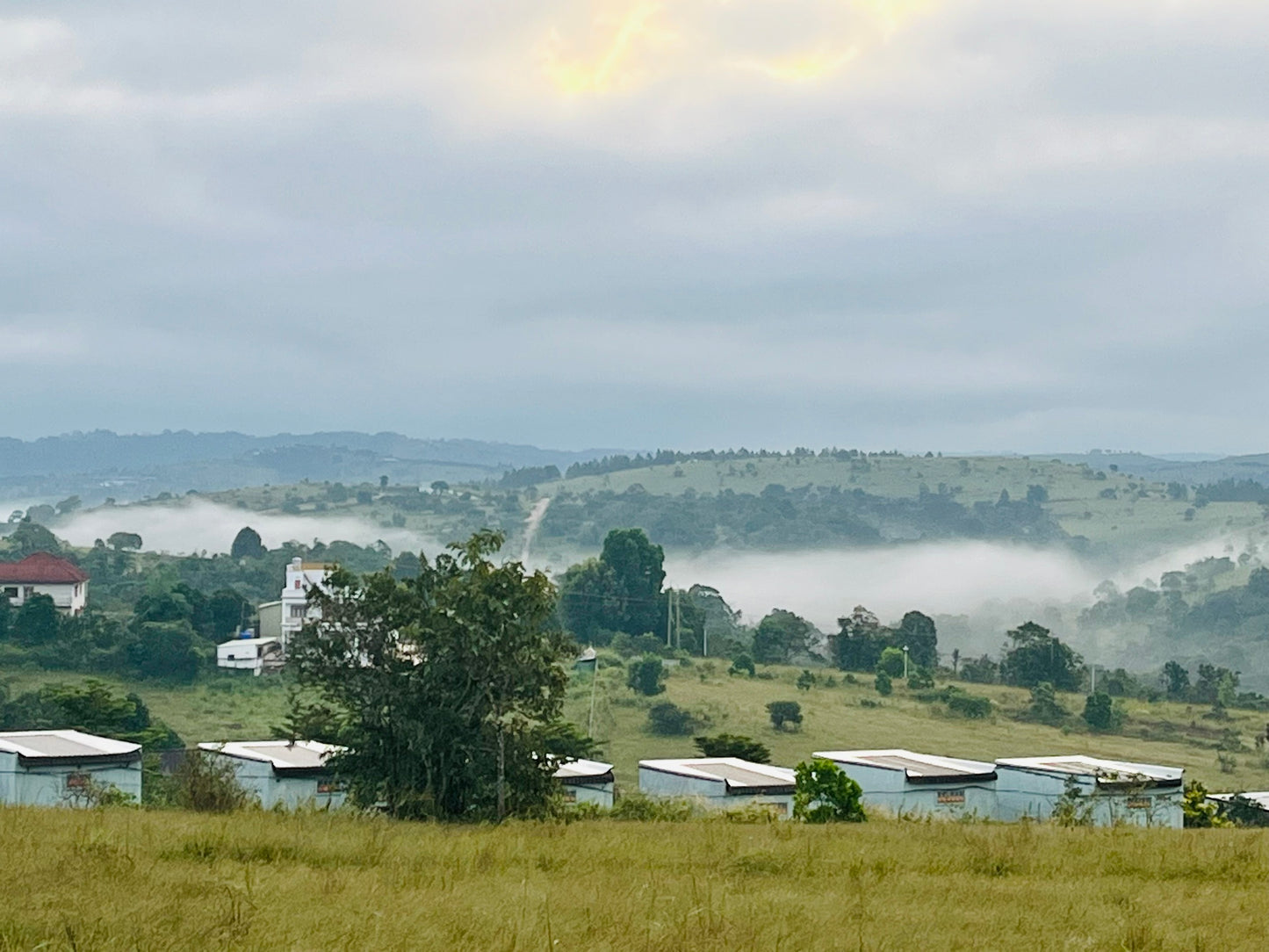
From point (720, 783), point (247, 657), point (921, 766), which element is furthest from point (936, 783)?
point (247, 657)

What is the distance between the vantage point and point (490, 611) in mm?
25609

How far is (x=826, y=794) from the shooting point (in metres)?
39.7

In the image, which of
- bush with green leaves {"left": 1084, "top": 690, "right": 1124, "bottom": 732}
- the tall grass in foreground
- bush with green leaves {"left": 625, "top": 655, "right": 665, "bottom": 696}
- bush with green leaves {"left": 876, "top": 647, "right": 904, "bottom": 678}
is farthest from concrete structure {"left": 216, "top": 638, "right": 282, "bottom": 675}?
the tall grass in foreground

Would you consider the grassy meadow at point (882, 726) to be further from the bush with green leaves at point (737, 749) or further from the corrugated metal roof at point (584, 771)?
the corrugated metal roof at point (584, 771)

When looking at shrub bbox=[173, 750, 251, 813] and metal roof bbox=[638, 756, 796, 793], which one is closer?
shrub bbox=[173, 750, 251, 813]

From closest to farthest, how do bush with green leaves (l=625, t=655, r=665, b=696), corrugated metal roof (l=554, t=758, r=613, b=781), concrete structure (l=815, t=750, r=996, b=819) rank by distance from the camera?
corrugated metal roof (l=554, t=758, r=613, b=781)
concrete structure (l=815, t=750, r=996, b=819)
bush with green leaves (l=625, t=655, r=665, b=696)

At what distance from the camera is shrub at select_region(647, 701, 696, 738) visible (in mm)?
94062

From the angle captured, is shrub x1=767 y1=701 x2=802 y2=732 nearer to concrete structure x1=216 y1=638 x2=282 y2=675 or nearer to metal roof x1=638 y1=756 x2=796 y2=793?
metal roof x1=638 y1=756 x2=796 y2=793

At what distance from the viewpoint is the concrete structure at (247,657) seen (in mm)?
107625

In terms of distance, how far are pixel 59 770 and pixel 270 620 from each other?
82063 mm

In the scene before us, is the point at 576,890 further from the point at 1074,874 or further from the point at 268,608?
the point at 268,608

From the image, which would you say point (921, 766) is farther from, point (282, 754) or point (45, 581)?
point (45, 581)

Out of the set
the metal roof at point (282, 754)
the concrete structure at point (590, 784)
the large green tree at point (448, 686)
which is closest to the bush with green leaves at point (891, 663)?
the concrete structure at point (590, 784)

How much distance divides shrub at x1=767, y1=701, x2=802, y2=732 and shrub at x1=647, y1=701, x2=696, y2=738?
206 inches
